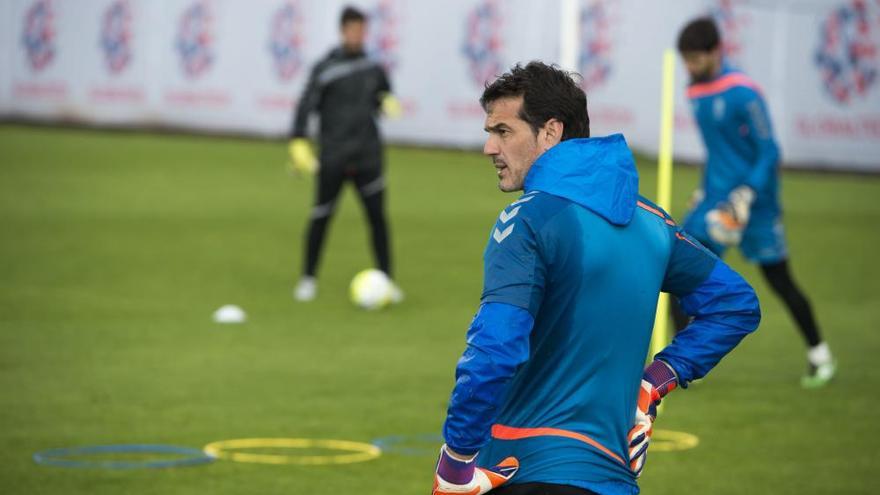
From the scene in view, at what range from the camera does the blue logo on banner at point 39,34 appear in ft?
99.3

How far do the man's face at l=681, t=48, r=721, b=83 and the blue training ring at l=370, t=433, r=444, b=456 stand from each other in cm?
326

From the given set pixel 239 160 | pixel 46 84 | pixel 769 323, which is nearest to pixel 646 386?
pixel 769 323

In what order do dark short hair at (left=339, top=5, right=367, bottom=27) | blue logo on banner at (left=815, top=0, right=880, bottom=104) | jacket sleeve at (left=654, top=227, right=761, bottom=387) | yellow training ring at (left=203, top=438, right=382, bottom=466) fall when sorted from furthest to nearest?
blue logo on banner at (left=815, top=0, right=880, bottom=104) < dark short hair at (left=339, top=5, right=367, bottom=27) < yellow training ring at (left=203, top=438, right=382, bottom=466) < jacket sleeve at (left=654, top=227, right=761, bottom=387)

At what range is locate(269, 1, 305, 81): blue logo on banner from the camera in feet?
94.8

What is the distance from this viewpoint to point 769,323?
13.6 meters

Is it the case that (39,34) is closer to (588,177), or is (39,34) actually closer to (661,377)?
(661,377)

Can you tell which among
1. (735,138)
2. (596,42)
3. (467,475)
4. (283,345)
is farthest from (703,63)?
(596,42)

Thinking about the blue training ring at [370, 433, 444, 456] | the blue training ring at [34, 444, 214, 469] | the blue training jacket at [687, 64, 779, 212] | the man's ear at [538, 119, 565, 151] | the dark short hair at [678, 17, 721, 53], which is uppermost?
the man's ear at [538, 119, 565, 151]

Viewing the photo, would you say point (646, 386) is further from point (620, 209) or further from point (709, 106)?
point (709, 106)

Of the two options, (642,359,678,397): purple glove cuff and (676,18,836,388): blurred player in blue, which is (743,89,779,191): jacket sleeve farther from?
(642,359,678,397): purple glove cuff

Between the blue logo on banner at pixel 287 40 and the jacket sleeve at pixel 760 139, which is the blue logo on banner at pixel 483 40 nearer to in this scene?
the blue logo on banner at pixel 287 40

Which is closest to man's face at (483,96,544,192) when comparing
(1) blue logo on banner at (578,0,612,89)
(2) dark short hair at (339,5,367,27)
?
(2) dark short hair at (339,5,367,27)

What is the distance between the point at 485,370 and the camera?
3.83 metres

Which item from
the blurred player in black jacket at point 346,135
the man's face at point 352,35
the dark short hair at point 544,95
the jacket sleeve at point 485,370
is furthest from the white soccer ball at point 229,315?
the jacket sleeve at point 485,370
